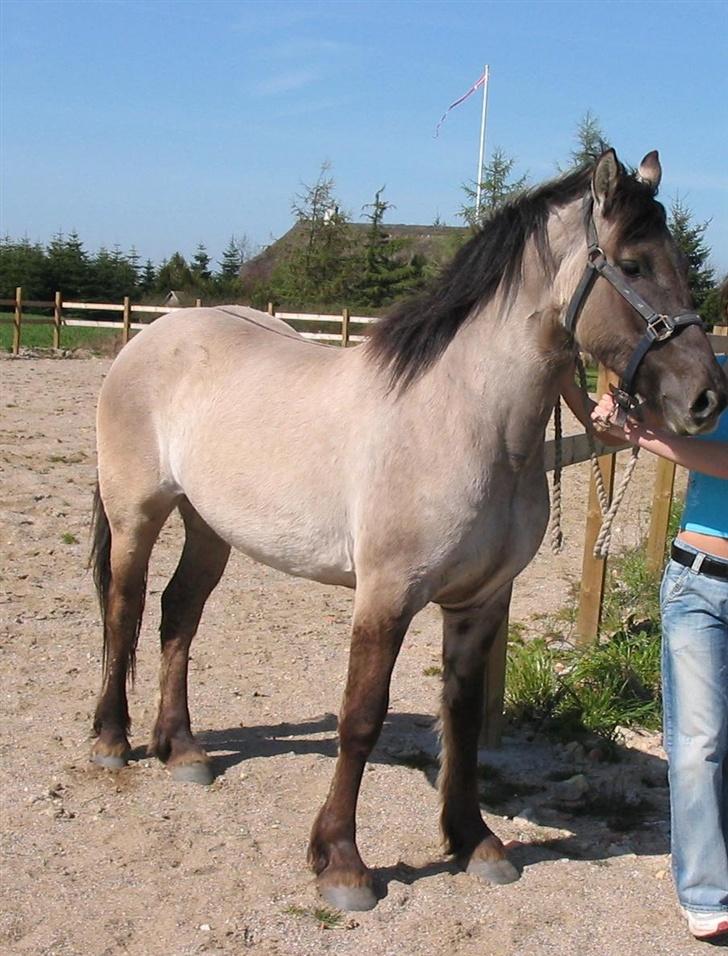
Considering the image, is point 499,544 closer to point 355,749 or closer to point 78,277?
point 355,749

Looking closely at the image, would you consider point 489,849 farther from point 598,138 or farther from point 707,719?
point 598,138

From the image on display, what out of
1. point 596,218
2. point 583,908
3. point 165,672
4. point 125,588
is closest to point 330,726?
point 165,672

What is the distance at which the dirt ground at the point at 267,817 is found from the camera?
302 centimetres

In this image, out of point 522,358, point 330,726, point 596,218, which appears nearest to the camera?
point 596,218

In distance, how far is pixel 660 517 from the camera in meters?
6.56

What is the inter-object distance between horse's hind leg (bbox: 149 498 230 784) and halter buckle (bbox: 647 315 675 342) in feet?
7.33

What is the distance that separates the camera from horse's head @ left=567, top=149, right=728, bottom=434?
269cm

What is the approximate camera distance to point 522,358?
3070 millimetres

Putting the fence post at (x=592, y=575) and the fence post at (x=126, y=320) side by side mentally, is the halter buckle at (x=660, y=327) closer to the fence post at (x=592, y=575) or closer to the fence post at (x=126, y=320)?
the fence post at (x=592, y=575)

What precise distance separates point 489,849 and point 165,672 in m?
1.59

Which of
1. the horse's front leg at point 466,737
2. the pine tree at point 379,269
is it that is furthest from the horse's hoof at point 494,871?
the pine tree at point 379,269

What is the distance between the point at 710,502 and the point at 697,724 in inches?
25.8

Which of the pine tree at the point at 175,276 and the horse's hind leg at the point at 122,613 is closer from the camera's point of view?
the horse's hind leg at the point at 122,613

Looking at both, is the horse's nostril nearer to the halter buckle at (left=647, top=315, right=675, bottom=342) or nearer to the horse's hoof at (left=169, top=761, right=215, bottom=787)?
the halter buckle at (left=647, top=315, right=675, bottom=342)
